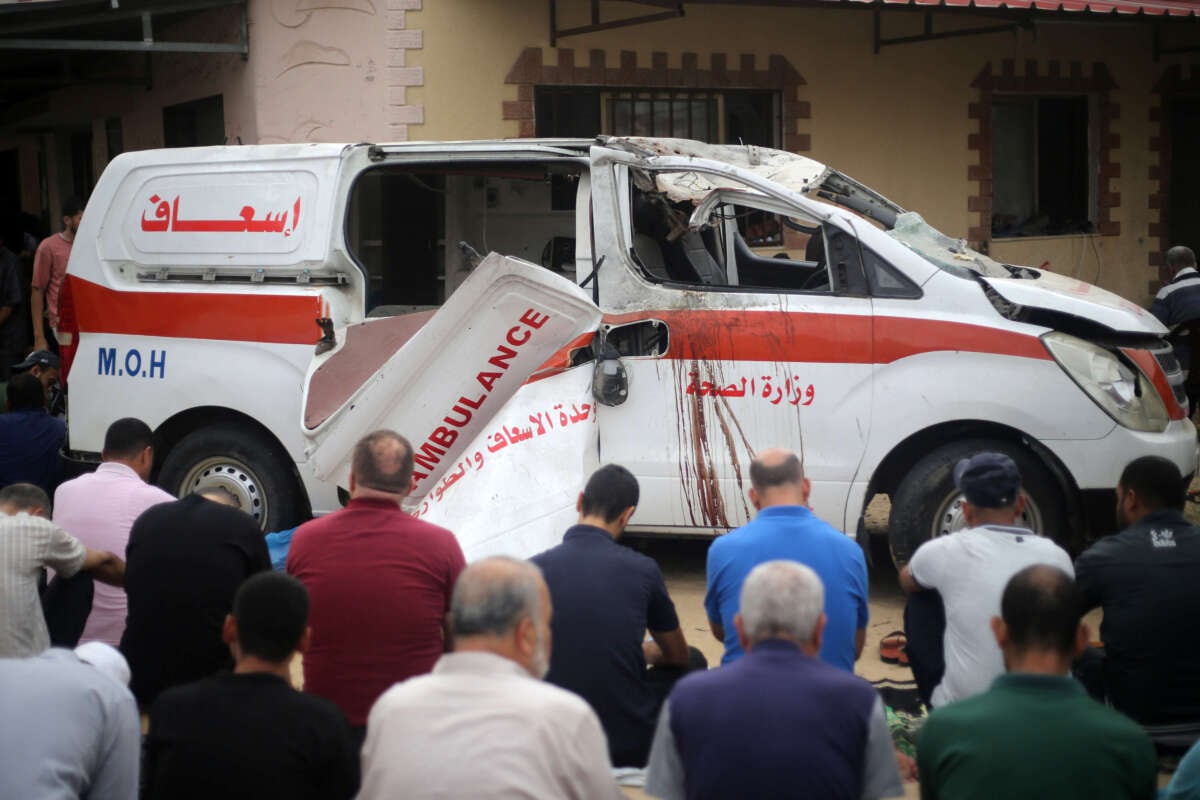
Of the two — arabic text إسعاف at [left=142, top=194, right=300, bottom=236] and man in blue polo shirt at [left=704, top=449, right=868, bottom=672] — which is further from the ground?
arabic text إسعاف at [left=142, top=194, right=300, bottom=236]

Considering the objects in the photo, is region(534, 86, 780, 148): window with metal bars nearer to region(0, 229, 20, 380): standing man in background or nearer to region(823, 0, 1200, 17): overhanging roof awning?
region(823, 0, 1200, 17): overhanging roof awning

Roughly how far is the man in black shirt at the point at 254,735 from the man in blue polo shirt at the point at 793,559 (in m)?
1.56

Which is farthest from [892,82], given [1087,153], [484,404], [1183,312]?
[484,404]

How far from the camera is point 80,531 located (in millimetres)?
5430

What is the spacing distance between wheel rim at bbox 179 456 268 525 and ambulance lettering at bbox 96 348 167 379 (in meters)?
0.55

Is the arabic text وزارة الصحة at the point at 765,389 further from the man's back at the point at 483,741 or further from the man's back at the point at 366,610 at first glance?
the man's back at the point at 483,741

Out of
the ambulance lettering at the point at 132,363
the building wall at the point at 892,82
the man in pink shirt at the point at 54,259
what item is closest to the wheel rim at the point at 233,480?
A: the ambulance lettering at the point at 132,363

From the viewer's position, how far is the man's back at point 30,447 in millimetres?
7516

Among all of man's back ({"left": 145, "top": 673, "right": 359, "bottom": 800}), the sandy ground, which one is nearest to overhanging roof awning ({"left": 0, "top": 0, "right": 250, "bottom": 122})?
the sandy ground

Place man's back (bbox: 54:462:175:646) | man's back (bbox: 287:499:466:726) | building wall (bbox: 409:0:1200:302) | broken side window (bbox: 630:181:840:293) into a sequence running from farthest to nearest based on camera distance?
building wall (bbox: 409:0:1200:302) < broken side window (bbox: 630:181:840:293) < man's back (bbox: 54:462:175:646) < man's back (bbox: 287:499:466:726)

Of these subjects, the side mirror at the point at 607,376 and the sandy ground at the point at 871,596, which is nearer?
the sandy ground at the point at 871,596

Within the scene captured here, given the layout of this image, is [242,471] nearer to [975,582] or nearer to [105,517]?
[105,517]

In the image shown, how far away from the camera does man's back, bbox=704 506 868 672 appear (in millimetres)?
4410

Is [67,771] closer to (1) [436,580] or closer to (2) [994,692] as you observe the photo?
(1) [436,580]
